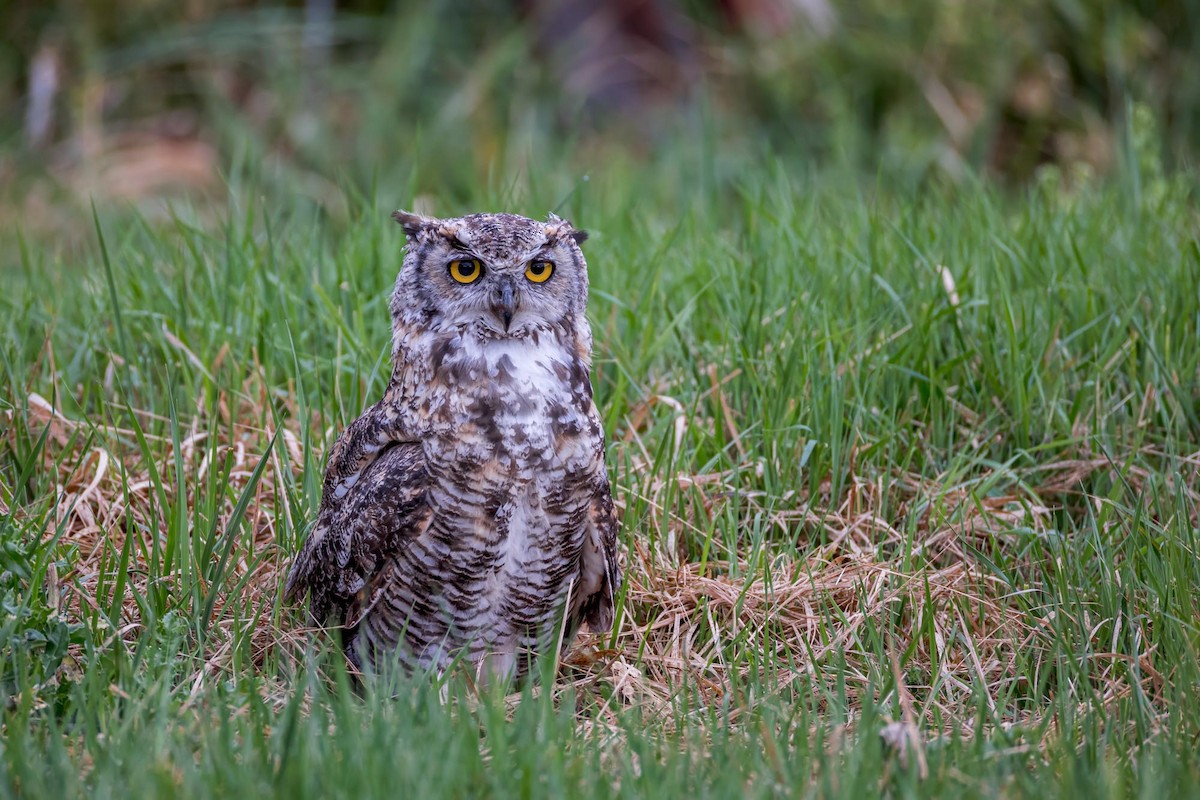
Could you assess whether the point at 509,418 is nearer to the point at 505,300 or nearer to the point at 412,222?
the point at 505,300

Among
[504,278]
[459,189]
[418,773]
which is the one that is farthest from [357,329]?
[459,189]

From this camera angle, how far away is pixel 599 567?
10.7 ft

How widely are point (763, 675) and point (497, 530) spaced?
Answer: 810 mm

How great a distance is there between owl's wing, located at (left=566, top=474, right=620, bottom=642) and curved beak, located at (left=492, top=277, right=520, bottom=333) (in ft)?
1.59

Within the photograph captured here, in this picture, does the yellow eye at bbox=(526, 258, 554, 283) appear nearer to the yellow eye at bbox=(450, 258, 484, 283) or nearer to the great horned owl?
the great horned owl

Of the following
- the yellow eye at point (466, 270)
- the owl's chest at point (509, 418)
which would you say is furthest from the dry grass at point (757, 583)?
the yellow eye at point (466, 270)

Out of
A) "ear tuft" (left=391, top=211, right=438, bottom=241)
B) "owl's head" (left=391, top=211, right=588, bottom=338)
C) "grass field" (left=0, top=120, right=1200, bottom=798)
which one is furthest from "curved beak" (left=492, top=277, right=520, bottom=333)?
"grass field" (left=0, top=120, right=1200, bottom=798)

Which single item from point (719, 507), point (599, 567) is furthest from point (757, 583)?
point (599, 567)

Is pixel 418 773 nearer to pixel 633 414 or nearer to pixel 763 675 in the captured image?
pixel 763 675

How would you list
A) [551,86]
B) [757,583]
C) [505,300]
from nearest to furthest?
[505,300]
[757,583]
[551,86]

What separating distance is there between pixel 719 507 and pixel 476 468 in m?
1.18

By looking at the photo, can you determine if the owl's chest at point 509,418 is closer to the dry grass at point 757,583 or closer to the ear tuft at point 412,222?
the ear tuft at point 412,222

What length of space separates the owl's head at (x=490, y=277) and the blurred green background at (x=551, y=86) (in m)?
3.26

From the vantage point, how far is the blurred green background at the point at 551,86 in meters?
7.20
